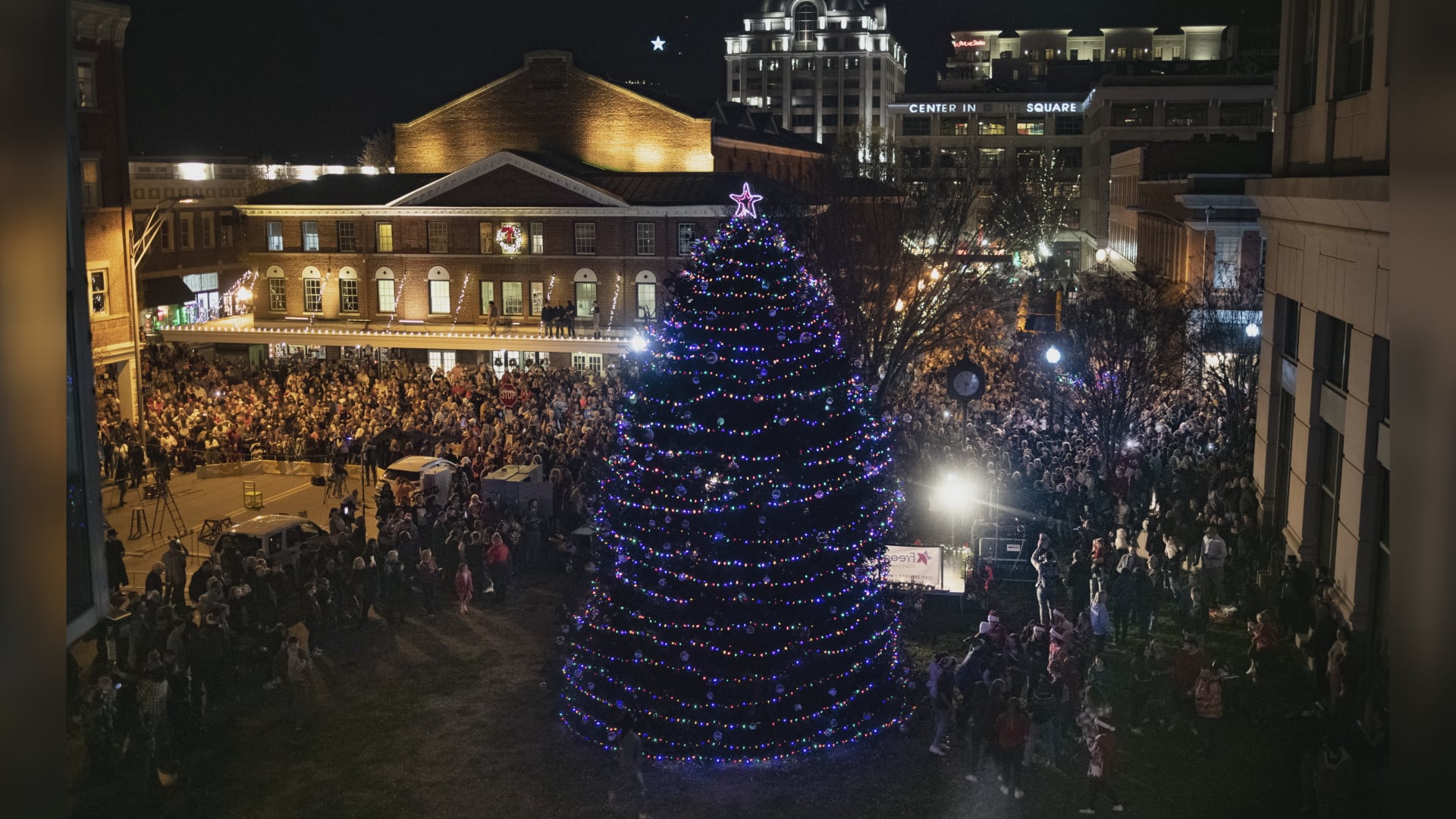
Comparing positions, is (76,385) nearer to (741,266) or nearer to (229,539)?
(229,539)

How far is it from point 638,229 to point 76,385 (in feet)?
101

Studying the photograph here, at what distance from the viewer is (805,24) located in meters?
159

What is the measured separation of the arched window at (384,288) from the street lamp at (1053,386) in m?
31.6

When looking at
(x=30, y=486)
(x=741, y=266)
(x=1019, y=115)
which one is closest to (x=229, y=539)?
(x=741, y=266)

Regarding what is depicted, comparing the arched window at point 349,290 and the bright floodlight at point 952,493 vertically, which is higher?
the arched window at point 349,290

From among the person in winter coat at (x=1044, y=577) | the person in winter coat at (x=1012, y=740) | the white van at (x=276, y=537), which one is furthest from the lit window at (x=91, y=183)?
the person in winter coat at (x=1012, y=740)

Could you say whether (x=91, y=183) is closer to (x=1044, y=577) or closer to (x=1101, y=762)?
(x=1044, y=577)

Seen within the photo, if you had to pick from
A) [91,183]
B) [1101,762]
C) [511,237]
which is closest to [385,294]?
[511,237]

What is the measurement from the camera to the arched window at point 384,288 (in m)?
52.5

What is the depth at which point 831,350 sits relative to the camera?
14461mm

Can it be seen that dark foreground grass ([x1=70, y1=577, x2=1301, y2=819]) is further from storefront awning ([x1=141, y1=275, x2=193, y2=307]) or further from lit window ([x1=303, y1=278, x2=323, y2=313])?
storefront awning ([x1=141, y1=275, x2=193, y2=307])

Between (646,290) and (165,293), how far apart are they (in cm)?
2187

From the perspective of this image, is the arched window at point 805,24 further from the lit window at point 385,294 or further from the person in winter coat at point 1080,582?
the person in winter coat at point 1080,582

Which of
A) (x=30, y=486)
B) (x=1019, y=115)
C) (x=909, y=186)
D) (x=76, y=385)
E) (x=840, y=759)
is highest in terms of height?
(x=1019, y=115)
